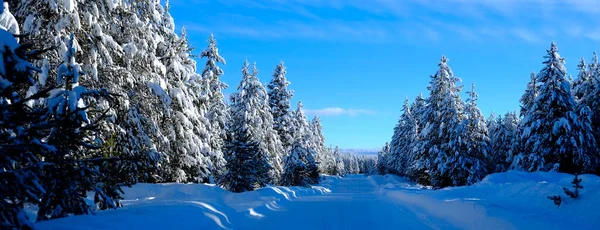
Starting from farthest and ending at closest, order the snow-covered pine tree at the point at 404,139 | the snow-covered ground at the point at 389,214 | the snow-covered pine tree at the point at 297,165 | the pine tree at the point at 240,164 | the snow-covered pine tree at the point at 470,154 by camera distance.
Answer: the snow-covered pine tree at the point at 404,139
the snow-covered pine tree at the point at 297,165
the snow-covered pine tree at the point at 470,154
the pine tree at the point at 240,164
the snow-covered ground at the point at 389,214

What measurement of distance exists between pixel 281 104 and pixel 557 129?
25077 millimetres

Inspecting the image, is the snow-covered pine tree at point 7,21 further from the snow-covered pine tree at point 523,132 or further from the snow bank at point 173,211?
the snow-covered pine tree at point 523,132

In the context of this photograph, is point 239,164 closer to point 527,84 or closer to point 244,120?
point 244,120

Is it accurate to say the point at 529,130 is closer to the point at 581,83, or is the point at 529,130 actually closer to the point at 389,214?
the point at 581,83

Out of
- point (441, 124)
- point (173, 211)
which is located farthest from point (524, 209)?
point (441, 124)

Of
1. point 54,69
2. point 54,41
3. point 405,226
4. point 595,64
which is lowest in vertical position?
point 405,226

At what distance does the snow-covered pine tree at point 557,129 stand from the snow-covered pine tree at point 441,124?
18.1ft

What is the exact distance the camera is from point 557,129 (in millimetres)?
24375

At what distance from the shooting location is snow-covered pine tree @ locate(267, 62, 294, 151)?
42.2m

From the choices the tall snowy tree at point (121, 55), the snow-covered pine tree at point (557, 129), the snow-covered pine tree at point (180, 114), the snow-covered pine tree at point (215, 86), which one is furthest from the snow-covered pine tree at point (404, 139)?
the tall snowy tree at point (121, 55)

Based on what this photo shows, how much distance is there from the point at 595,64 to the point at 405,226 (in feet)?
87.1

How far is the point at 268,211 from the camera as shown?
1423cm

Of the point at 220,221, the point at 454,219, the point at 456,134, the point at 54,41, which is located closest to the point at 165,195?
the point at 220,221

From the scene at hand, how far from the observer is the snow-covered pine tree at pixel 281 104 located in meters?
42.2
